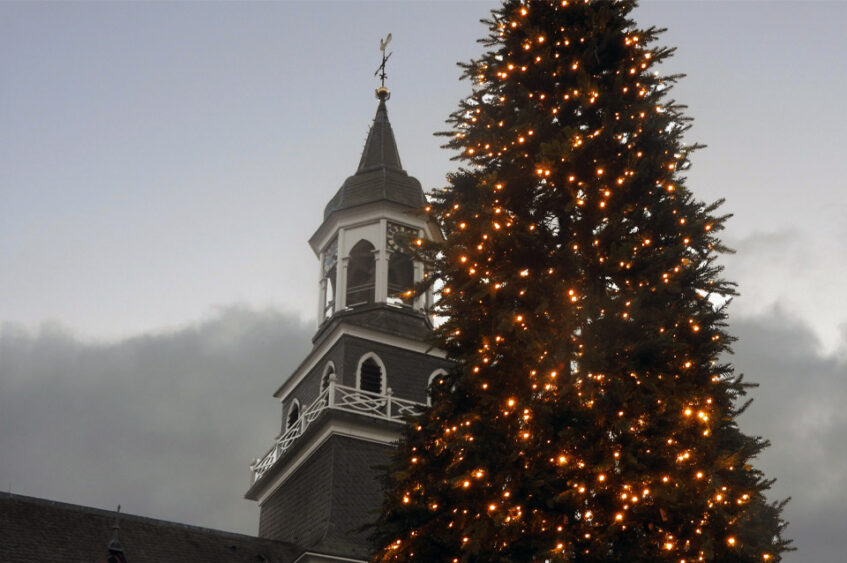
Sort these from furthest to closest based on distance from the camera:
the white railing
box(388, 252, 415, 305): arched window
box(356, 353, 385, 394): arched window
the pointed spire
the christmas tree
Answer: the pointed spire < box(388, 252, 415, 305): arched window < box(356, 353, 385, 394): arched window < the white railing < the christmas tree

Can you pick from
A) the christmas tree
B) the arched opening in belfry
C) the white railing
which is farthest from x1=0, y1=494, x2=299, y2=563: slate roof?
the christmas tree

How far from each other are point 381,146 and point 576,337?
2373 centimetres

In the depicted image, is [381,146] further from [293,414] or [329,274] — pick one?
[293,414]

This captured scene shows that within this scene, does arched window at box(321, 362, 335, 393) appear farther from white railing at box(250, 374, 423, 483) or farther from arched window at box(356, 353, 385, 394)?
arched window at box(356, 353, 385, 394)

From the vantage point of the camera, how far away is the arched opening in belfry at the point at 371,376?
29328 mm

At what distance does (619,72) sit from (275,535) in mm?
19424

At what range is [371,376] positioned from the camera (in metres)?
29.6

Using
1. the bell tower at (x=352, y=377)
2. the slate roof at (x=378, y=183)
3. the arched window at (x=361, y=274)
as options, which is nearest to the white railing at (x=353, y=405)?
the bell tower at (x=352, y=377)

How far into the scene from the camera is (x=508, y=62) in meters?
15.4

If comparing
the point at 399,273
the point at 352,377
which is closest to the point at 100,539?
the point at 352,377

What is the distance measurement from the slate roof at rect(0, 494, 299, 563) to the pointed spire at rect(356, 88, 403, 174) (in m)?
12.7

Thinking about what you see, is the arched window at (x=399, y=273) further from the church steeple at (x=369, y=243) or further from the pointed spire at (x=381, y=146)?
the pointed spire at (x=381, y=146)

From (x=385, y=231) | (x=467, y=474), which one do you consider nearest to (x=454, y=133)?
(x=467, y=474)

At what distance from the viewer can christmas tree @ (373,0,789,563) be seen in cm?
1211
